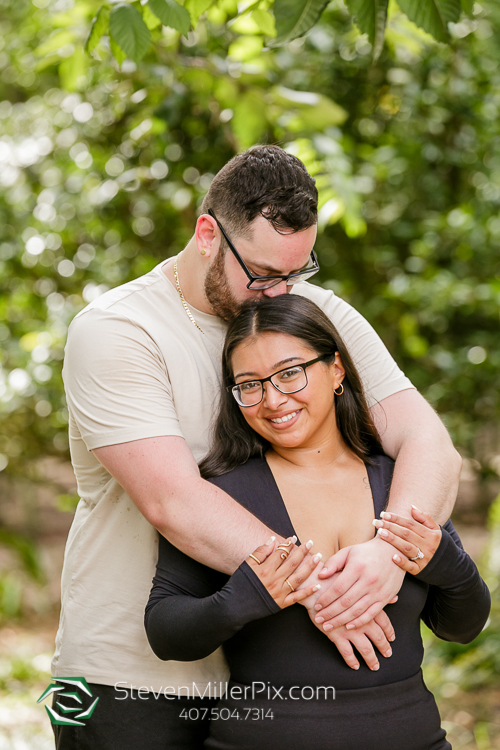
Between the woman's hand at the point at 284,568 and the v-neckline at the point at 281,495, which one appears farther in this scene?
the v-neckline at the point at 281,495

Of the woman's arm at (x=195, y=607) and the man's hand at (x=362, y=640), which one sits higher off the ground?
the woman's arm at (x=195, y=607)

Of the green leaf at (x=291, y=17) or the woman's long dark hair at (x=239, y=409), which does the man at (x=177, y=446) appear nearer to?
the woman's long dark hair at (x=239, y=409)

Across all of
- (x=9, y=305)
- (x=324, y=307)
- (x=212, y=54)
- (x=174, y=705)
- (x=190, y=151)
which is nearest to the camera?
(x=174, y=705)

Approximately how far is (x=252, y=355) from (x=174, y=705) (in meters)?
0.90

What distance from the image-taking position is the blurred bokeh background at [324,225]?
4.17 meters

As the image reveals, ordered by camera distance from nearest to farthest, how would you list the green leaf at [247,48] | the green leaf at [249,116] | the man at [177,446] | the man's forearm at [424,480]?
the man at [177,446]
the man's forearm at [424,480]
the green leaf at [249,116]
the green leaf at [247,48]

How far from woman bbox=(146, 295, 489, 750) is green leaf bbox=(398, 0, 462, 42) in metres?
0.70

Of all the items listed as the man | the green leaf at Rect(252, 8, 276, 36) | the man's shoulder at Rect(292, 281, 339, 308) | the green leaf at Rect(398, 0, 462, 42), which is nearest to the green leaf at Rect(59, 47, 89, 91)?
the green leaf at Rect(252, 8, 276, 36)

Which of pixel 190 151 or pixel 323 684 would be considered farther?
pixel 190 151

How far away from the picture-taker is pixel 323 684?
1638mm

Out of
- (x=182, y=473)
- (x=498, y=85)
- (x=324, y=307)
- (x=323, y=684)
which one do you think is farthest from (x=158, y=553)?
(x=498, y=85)

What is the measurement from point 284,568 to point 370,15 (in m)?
1.19

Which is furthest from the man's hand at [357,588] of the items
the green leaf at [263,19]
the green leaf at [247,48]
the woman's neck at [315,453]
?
the green leaf at [247,48]

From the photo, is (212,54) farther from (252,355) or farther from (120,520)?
(120,520)
